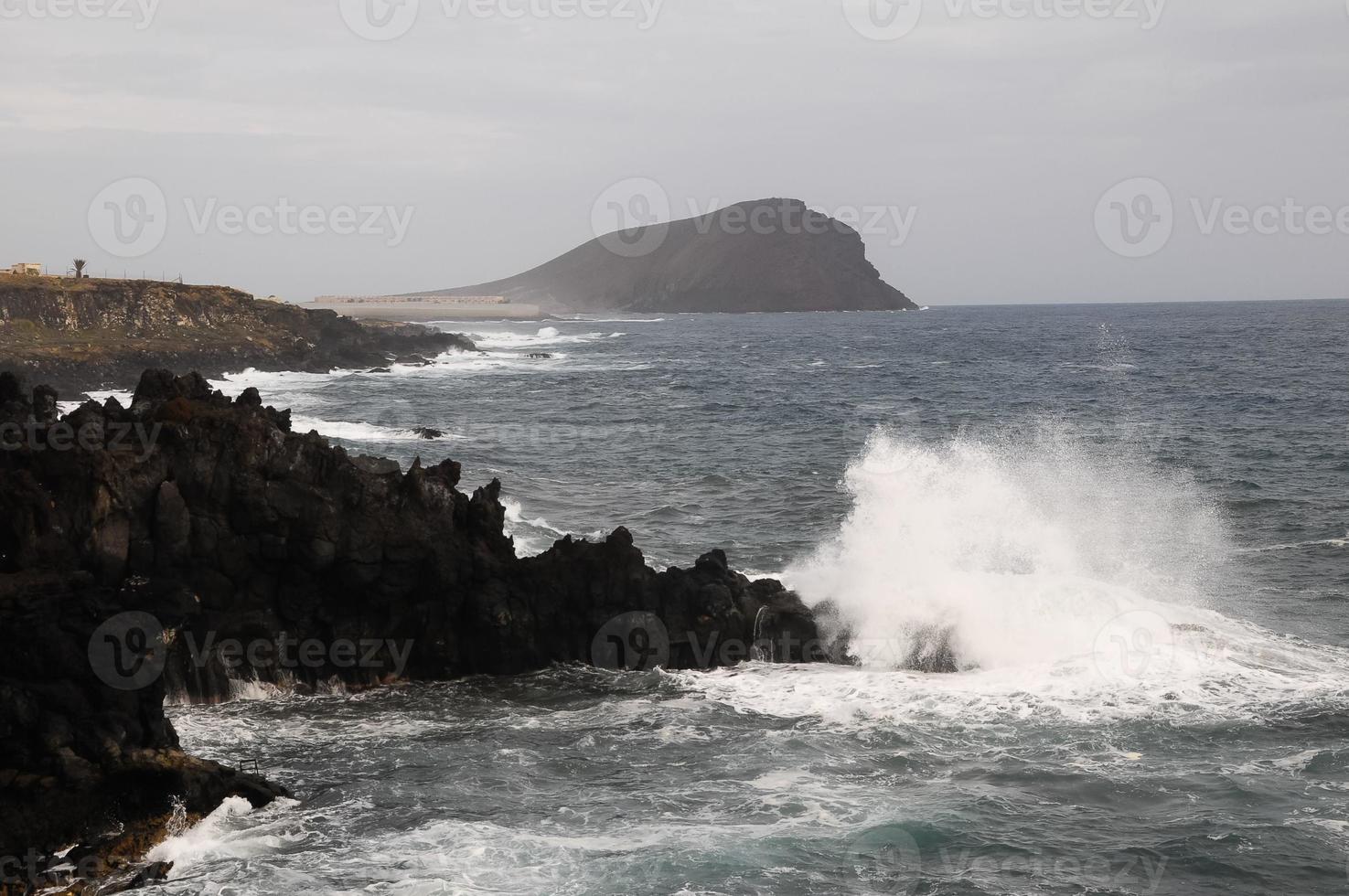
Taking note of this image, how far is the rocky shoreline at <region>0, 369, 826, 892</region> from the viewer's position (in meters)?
19.1

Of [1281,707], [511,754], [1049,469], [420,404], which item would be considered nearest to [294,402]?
[420,404]

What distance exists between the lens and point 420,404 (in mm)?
63562

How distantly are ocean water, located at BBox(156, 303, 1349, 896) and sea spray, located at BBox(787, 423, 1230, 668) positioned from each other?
3.3 inches

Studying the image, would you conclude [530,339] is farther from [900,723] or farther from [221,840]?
[221,840]

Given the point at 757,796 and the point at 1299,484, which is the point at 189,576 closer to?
the point at 757,796

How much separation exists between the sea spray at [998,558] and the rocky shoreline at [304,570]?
203 centimetres

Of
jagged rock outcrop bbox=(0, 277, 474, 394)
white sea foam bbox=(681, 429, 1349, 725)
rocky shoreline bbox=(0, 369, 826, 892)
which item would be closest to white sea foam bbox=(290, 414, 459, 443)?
jagged rock outcrop bbox=(0, 277, 474, 394)

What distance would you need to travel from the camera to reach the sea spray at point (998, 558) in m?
22.6

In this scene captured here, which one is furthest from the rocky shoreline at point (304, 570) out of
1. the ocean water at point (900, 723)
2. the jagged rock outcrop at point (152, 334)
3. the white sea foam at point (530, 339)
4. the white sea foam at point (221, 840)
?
the white sea foam at point (530, 339)

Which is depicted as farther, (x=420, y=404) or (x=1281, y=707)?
(x=420, y=404)

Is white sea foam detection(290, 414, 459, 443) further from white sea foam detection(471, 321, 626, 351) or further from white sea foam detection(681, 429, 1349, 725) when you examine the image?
white sea foam detection(471, 321, 626, 351)

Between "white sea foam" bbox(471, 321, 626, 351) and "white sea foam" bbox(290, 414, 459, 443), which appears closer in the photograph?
"white sea foam" bbox(290, 414, 459, 443)

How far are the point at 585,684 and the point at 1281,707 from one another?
1102 centimetres

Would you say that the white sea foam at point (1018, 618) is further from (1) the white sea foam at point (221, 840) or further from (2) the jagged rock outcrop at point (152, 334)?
(2) the jagged rock outcrop at point (152, 334)
